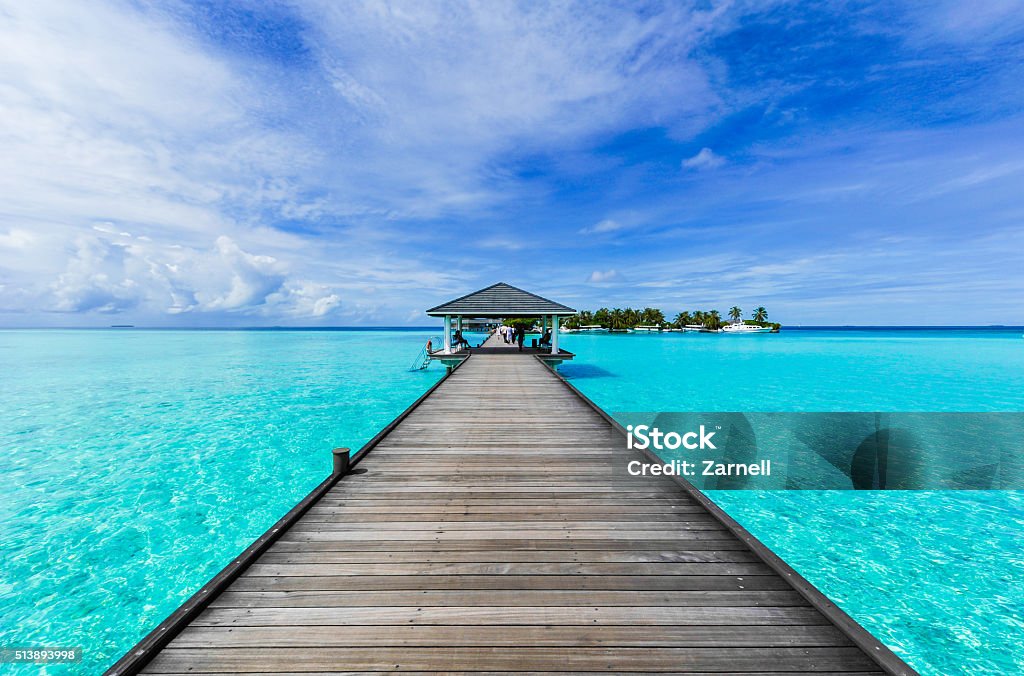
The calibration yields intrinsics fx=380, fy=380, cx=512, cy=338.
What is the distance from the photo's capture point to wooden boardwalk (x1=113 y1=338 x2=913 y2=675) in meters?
2.15

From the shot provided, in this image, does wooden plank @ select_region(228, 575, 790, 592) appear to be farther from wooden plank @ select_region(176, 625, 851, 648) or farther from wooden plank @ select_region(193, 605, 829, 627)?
wooden plank @ select_region(176, 625, 851, 648)

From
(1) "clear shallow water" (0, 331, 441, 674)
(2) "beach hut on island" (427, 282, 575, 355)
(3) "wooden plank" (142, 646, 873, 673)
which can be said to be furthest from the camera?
(2) "beach hut on island" (427, 282, 575, 355)

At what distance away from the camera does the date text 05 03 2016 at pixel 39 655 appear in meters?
3.92

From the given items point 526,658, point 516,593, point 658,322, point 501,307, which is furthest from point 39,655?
point 658,322

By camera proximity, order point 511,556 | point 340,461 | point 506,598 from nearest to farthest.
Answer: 1. point 506,598
2. point 511,556
3. point 340,461

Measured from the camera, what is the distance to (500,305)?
18.2 meters

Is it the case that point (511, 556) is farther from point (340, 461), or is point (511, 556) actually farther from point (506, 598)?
point (340, 461)

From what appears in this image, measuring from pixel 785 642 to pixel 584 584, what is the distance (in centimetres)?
119

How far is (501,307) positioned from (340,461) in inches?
552

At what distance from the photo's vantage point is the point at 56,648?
4.18 metres

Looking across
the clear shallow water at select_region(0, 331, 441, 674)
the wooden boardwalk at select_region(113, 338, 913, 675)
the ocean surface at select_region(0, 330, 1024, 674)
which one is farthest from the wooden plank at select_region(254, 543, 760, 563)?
the clear shallow water at select_region(0, 331, 441, 674)

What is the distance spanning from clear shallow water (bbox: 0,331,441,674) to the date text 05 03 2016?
71mm

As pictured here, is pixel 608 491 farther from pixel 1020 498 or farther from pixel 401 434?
pixel 1020 498

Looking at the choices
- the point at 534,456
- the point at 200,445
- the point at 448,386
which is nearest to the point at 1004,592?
the point at 534,456
